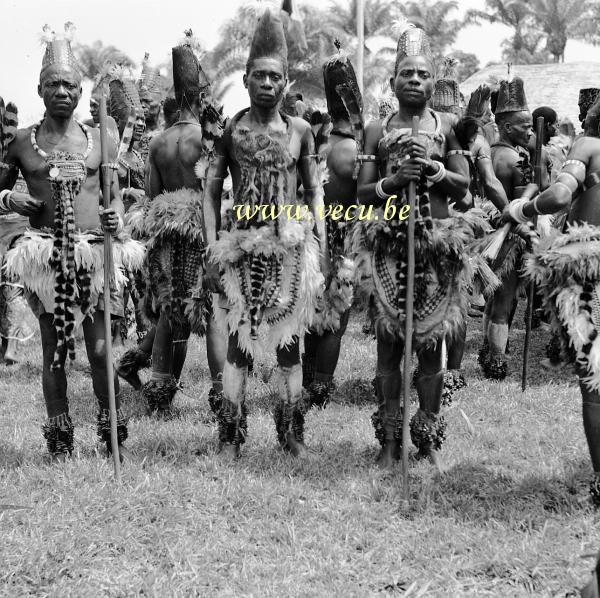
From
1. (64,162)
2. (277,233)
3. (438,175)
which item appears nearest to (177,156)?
(64,162)

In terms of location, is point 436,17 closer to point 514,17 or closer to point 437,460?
point 514,17

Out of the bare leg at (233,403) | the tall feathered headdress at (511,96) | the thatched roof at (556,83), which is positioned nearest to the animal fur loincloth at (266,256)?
the bare leg at (233,403)

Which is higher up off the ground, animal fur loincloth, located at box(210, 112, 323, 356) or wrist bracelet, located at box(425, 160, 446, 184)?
wrist bracelet, located at box(425, 160, 446, 184)

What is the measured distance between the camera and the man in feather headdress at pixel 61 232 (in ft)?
14.5

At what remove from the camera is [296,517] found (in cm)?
388

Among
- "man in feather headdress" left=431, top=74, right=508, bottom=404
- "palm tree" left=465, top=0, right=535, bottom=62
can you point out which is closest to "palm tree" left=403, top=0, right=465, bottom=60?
"palm tree" left=465, top=0, right=535, bottom=62

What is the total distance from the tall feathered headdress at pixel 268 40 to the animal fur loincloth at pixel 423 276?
1.18 metres

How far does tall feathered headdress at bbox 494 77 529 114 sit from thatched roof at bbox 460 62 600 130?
508 inches

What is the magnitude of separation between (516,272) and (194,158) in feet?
11.1

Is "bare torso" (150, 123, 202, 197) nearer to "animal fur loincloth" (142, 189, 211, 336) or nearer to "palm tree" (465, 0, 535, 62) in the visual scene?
"animal fur loincloth" (142, 189, 211, 336)

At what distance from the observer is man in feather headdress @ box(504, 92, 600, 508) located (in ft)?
12.6

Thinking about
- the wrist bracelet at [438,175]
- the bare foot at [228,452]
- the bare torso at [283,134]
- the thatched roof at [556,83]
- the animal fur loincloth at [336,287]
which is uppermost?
the thatched roof at [556,83]

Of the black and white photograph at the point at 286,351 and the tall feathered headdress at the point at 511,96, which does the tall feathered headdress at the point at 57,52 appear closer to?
the black and white photograph at the point at 286,351

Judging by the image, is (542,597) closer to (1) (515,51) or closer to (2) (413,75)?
(2) (413,75)
